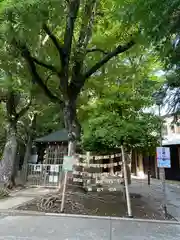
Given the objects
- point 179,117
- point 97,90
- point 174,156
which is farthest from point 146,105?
point 174,156

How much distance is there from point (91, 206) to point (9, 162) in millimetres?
5325

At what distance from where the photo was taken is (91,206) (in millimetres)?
7422

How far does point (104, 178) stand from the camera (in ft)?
24.7

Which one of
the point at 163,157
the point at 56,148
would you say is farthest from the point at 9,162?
the point at 163,157

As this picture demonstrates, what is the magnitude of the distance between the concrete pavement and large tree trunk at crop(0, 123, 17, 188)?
481cm

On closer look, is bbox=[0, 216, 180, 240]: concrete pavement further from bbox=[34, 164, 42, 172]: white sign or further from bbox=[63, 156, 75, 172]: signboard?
bbox=[34, 164, 42, 172]: white sign

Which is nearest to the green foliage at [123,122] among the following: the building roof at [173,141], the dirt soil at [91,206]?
the dirt soil at [91,206]

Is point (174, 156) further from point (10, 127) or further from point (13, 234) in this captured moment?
point (13, 234)

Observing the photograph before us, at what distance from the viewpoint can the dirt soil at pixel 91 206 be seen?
6.63m

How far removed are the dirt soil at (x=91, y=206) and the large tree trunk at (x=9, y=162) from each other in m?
3.44

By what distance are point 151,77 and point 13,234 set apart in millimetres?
10188

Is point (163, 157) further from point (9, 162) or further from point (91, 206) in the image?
point (9, 162)

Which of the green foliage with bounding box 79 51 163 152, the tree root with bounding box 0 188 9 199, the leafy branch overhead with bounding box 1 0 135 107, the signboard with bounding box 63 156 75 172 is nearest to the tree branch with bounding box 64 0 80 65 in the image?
the leafy branch overhead with bounding box 1 0 135 107

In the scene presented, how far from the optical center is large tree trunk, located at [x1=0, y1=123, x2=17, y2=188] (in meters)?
10.5
